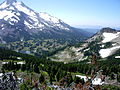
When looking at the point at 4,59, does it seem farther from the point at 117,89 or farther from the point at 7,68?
the point at 117,89

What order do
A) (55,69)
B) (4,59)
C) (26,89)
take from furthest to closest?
(4,59), (55,69), (26,89)

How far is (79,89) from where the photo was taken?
937cm

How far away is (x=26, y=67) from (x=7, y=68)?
13515 mm

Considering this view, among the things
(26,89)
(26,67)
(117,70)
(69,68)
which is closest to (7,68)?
(26,67)

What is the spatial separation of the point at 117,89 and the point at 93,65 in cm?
9919

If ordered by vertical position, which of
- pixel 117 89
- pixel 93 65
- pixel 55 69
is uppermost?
pixel 93 65

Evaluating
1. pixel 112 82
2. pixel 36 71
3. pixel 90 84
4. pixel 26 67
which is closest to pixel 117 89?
pixel 112 82

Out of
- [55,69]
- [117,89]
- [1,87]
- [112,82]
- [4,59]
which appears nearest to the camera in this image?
[1,87]

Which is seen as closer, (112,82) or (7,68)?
(112,82)

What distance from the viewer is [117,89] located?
333 feet

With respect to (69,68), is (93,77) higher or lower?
higher

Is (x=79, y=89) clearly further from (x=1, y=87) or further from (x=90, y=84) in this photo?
(x=1, y=87)

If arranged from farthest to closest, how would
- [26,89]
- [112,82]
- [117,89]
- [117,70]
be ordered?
[117,70] → [112,82] → [117,89] → [26,89]

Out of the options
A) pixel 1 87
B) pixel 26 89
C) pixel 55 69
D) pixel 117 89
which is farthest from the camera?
pixel 55 69
